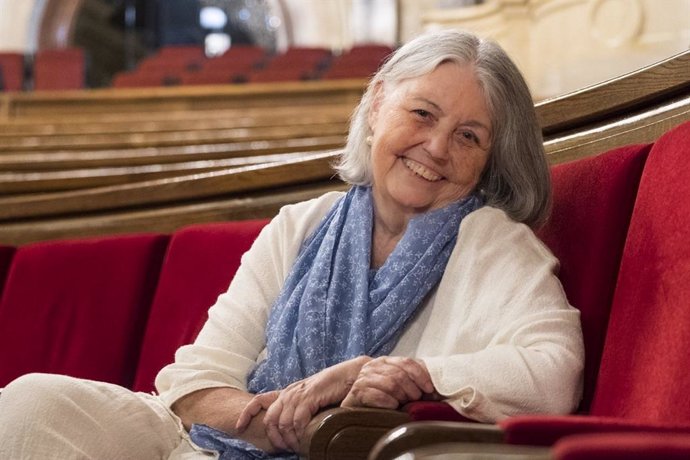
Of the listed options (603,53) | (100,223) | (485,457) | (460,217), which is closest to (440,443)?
(485,457)

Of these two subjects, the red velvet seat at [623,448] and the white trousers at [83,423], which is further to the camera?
the white trousers at [83,423]

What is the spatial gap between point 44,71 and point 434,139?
19.1ft

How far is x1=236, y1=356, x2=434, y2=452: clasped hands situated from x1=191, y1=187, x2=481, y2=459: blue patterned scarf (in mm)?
63

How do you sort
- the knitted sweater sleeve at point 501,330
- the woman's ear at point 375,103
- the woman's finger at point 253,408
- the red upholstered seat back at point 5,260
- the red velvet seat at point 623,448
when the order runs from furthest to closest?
the red upholstered seat back at point 5,260 → the woman's ear at point 375,103 → the woman's finger at point 253,408 → the knitted sweater sleeve at point 501,330 → the red velvet seat at point 623,448

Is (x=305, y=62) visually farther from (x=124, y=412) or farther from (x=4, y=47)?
(x=124, y=412)

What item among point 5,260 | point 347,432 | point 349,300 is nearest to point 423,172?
point 349,300

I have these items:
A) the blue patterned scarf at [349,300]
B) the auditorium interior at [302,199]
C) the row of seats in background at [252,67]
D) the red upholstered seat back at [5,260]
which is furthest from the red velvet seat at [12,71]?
the blue patterned scarf at [349,300]

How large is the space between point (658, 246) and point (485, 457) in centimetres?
44

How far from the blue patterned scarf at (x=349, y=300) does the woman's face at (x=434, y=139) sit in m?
0.03

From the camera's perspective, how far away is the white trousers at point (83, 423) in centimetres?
107

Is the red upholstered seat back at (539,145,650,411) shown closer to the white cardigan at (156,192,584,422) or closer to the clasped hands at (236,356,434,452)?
the white cardigan at (156,192,584,422)

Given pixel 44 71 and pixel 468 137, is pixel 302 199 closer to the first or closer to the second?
pixel 468 137

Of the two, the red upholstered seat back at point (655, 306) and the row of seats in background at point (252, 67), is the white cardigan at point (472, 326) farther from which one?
the row of seats in background at point (252, 67)

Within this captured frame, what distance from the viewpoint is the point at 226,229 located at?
1659 mm
